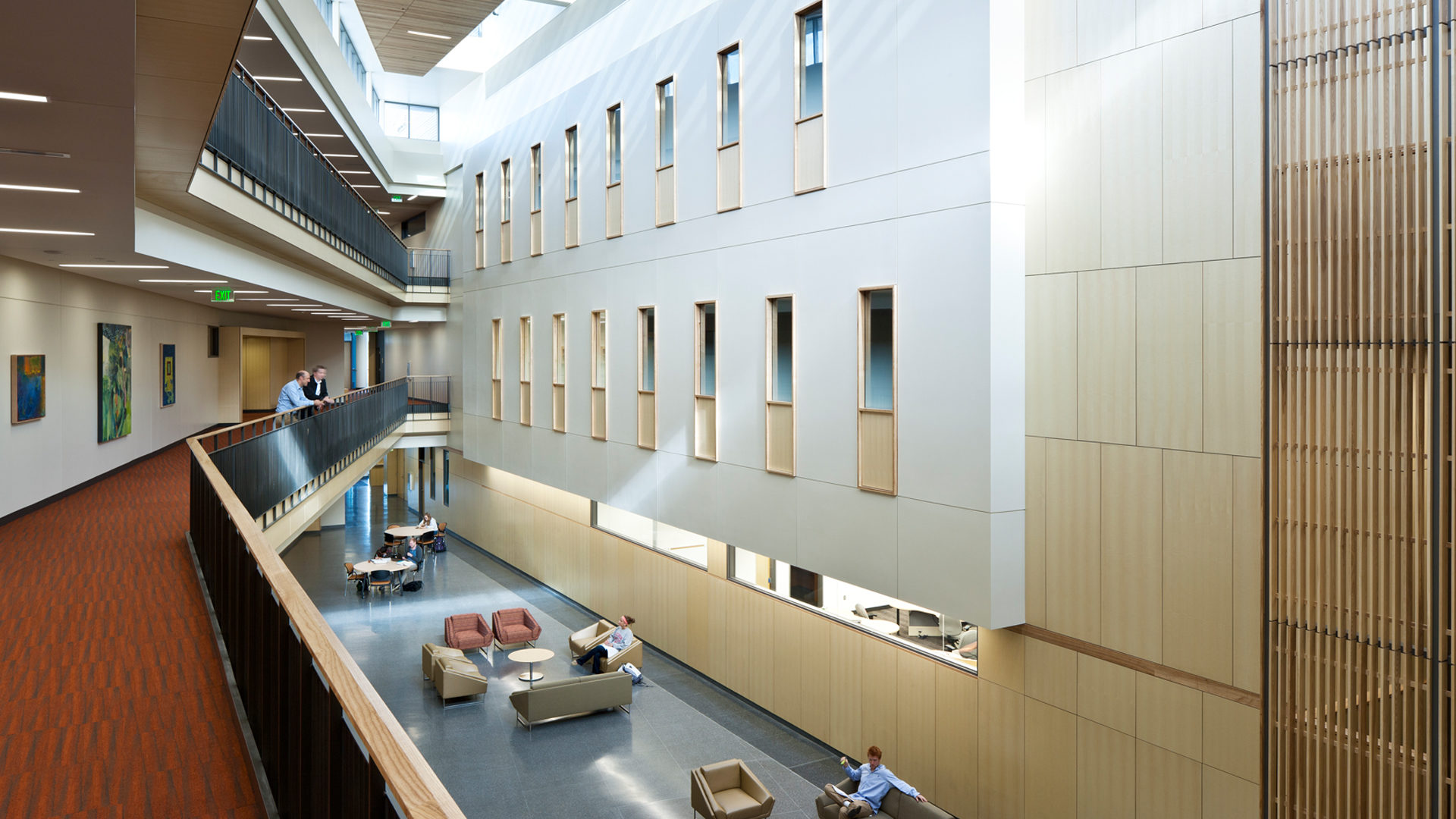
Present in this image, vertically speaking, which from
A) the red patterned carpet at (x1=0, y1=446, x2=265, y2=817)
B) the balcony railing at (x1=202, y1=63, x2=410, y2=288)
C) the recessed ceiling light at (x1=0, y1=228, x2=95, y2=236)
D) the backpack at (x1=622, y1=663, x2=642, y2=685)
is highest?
the balcony railing at (x1=202, y1=63, x2=410, y2=288)

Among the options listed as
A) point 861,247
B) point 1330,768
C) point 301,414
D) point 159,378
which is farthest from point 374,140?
point 1330,768

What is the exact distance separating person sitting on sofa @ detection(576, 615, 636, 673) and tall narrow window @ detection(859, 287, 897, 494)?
657 cm

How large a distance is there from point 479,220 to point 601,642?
1293 cm

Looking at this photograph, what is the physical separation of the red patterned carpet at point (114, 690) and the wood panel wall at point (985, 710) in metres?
7.67

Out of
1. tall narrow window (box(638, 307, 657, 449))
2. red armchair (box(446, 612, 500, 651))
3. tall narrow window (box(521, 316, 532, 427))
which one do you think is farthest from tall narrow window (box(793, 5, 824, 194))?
tall narrow window (box(521, 316, 532, 427))

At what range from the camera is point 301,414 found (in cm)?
1465

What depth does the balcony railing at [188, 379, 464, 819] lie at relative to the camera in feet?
7.16

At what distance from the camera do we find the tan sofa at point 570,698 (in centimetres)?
1296

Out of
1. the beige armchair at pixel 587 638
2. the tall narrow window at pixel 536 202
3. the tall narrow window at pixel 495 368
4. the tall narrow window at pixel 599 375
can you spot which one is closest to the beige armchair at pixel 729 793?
the beige armchair at pixel 587 638

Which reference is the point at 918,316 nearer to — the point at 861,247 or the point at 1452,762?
the point at 861,247

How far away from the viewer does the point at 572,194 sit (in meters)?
18.2

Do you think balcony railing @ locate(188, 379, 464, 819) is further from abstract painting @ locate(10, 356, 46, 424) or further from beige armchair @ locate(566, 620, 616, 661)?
beige armchair @ locate(566, 620, 616, 661)

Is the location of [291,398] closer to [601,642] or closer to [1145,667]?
[601,642]

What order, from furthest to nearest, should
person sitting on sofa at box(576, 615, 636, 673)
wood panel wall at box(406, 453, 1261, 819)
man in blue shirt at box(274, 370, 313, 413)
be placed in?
person sitting on sofa at box(576, 615, 636, 673), man in blue shirt at box(274, 370, 313, 413), wood panel wall at box(406, 453, 1261, 819)
